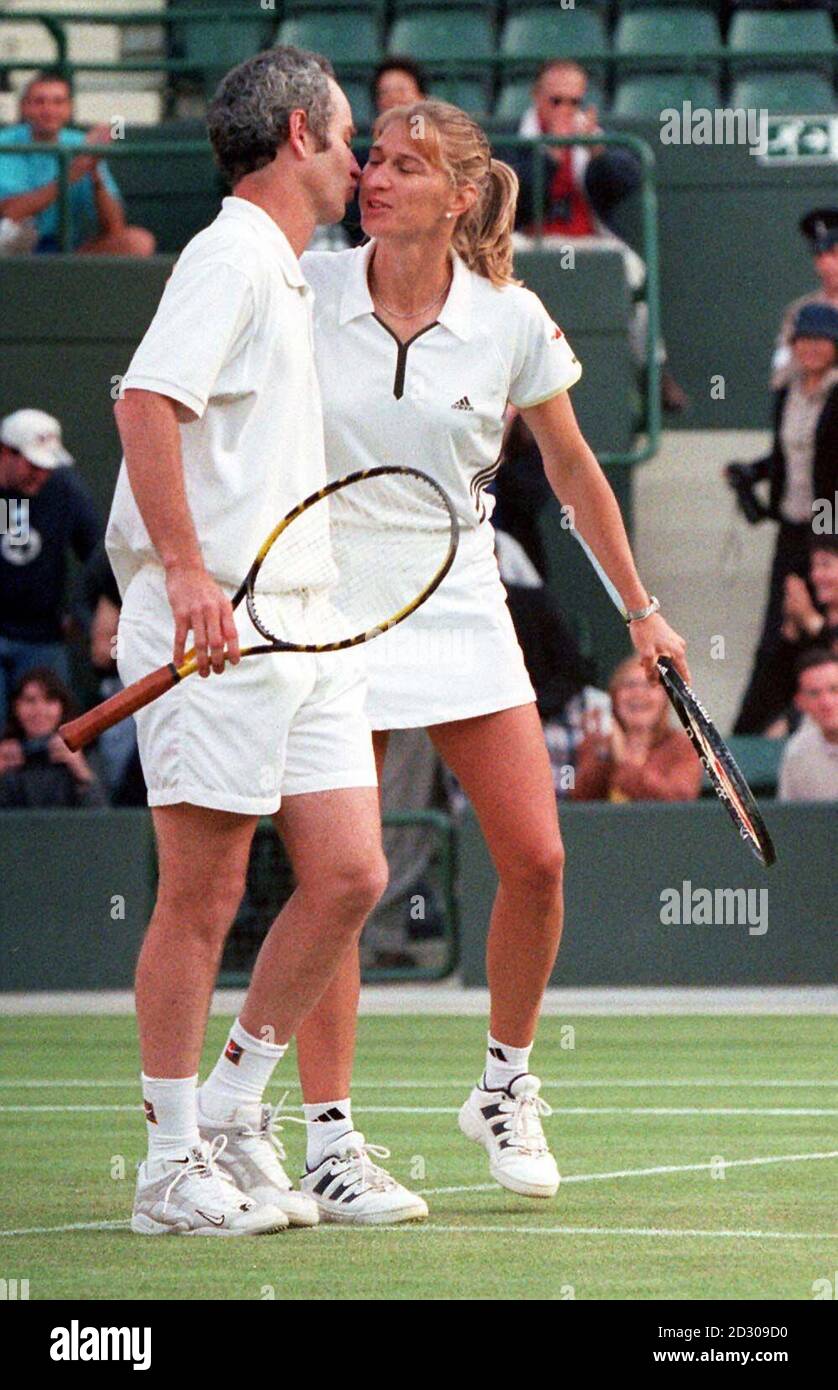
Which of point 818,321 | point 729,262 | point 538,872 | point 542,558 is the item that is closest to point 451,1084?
Answer: point 538,872

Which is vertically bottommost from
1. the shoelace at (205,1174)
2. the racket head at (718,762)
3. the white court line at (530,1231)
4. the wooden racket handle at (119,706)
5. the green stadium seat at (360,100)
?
the white court line at (530,1231)

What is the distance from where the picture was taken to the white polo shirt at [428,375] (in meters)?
5.64

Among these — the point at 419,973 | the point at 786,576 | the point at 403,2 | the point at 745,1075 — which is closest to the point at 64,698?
the point at 419,973

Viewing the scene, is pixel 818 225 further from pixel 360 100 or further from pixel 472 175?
pixel 472 175

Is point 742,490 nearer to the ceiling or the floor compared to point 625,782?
nearer to the ceiling

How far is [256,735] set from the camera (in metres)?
5.09

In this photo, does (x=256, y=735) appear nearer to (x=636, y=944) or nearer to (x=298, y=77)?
(x=298, y=77)

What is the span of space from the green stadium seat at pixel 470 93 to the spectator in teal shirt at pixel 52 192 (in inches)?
→ 90.0

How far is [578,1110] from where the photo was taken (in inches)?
297

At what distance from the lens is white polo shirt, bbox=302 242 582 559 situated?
5645 millimetres

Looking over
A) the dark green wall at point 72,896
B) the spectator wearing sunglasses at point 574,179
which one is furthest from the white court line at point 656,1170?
the spectator wearing sunglasses at point 574,179

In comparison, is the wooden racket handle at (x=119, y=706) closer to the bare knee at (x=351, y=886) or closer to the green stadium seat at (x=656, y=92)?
the bare knee at (x=351, y=886)

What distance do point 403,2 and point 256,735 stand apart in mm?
12282

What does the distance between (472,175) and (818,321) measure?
283 inches
